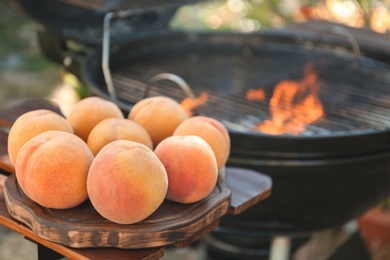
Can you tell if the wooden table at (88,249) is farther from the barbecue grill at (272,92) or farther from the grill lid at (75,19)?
the grill lid at (75,19)

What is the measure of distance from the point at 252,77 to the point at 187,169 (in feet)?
4.83

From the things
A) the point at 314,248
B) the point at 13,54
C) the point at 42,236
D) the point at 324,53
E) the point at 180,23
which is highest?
the point at 42,236

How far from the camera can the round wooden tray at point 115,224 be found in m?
1.03

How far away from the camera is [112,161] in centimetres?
103

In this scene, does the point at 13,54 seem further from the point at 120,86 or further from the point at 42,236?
the point at 42,236

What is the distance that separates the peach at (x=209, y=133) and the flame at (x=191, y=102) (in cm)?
76

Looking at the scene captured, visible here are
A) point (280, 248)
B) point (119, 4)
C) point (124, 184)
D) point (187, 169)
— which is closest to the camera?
point (124, 184)

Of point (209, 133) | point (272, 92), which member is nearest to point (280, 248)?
point (272, 92)

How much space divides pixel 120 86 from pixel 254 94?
481 millimetres

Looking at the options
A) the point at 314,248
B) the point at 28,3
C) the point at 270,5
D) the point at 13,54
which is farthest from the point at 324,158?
the point at 13,54

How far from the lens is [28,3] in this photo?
2471 millimetres

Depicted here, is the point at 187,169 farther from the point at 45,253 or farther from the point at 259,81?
the point at 259,81

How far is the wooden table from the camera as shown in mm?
1040

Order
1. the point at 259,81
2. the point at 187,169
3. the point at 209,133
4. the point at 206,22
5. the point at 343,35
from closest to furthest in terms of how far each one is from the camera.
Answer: the point at 187,169
the point at 209,133
the point at 259,81
the point at 343,35
the point at 206,22
